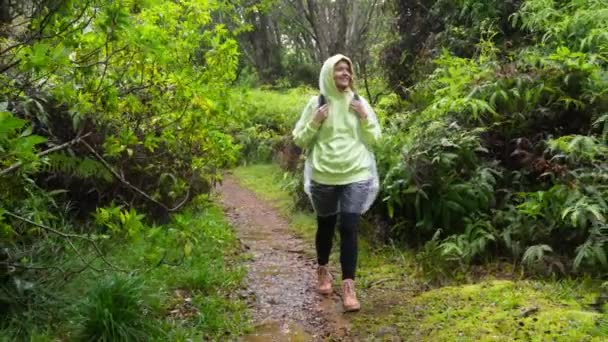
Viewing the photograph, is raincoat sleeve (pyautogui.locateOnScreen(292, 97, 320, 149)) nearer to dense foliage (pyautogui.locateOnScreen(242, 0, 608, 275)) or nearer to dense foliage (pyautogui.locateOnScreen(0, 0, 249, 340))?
dense foliage (pyautogui.locateOnScreen(0, 0, 249, 340))

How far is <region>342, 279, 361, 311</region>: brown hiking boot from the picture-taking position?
4695mm

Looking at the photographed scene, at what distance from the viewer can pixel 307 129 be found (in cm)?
498

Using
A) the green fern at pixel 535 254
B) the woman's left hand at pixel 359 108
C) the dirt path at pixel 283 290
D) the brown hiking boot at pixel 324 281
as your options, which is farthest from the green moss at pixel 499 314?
the woman's left hand at pixel 359 108

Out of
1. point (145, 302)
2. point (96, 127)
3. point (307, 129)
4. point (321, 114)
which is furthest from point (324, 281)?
point (96, 127)

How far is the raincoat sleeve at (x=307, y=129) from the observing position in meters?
4.95

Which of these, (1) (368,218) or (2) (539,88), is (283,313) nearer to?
(1) (368,218)

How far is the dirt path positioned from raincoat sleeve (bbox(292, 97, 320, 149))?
1.32 metres

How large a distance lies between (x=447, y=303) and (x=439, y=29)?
6739 mm

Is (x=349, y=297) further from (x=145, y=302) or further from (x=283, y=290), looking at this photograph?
(x=145, y=302)

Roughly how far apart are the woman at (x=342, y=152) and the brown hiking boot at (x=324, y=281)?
407 mm

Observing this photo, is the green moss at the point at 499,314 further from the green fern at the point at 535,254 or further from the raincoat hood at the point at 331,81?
the raincoat hood at the point at 331,81

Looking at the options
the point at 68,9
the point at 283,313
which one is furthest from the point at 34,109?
the point at 283,313

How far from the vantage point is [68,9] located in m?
3.13

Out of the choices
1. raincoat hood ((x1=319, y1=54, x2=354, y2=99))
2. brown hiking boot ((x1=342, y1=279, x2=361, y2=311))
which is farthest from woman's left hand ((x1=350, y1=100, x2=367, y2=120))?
brown hiking boot ((x1=342, y1=279, x2=361, y2=311))
